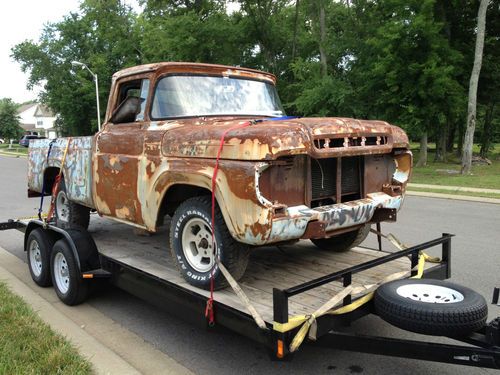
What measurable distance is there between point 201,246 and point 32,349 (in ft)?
5.04

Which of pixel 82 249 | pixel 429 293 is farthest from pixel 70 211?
pixel 429 293

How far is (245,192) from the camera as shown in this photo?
3293mm

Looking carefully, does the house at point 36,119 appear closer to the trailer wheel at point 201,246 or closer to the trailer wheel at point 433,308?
the trailer wheel at point 201,246

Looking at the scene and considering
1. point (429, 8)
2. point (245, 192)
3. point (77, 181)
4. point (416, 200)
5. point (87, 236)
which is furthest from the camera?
point (429, 8)

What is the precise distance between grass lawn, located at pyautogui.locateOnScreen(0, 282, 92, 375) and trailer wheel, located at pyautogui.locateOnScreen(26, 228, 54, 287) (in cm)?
96

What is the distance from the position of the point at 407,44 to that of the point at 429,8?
1586mm

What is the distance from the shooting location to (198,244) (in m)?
3.97

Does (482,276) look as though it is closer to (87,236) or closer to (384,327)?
(384,327)

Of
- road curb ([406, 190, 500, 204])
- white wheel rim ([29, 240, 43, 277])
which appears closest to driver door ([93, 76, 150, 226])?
white wheel rim ([29, 240, 43, 277])

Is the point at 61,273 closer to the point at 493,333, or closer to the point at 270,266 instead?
the point at 270,266

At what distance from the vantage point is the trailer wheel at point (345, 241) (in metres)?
4.89

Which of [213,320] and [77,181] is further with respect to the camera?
[77,181]

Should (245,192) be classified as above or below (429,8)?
below

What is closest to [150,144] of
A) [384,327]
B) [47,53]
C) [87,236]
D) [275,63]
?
[87,236]
